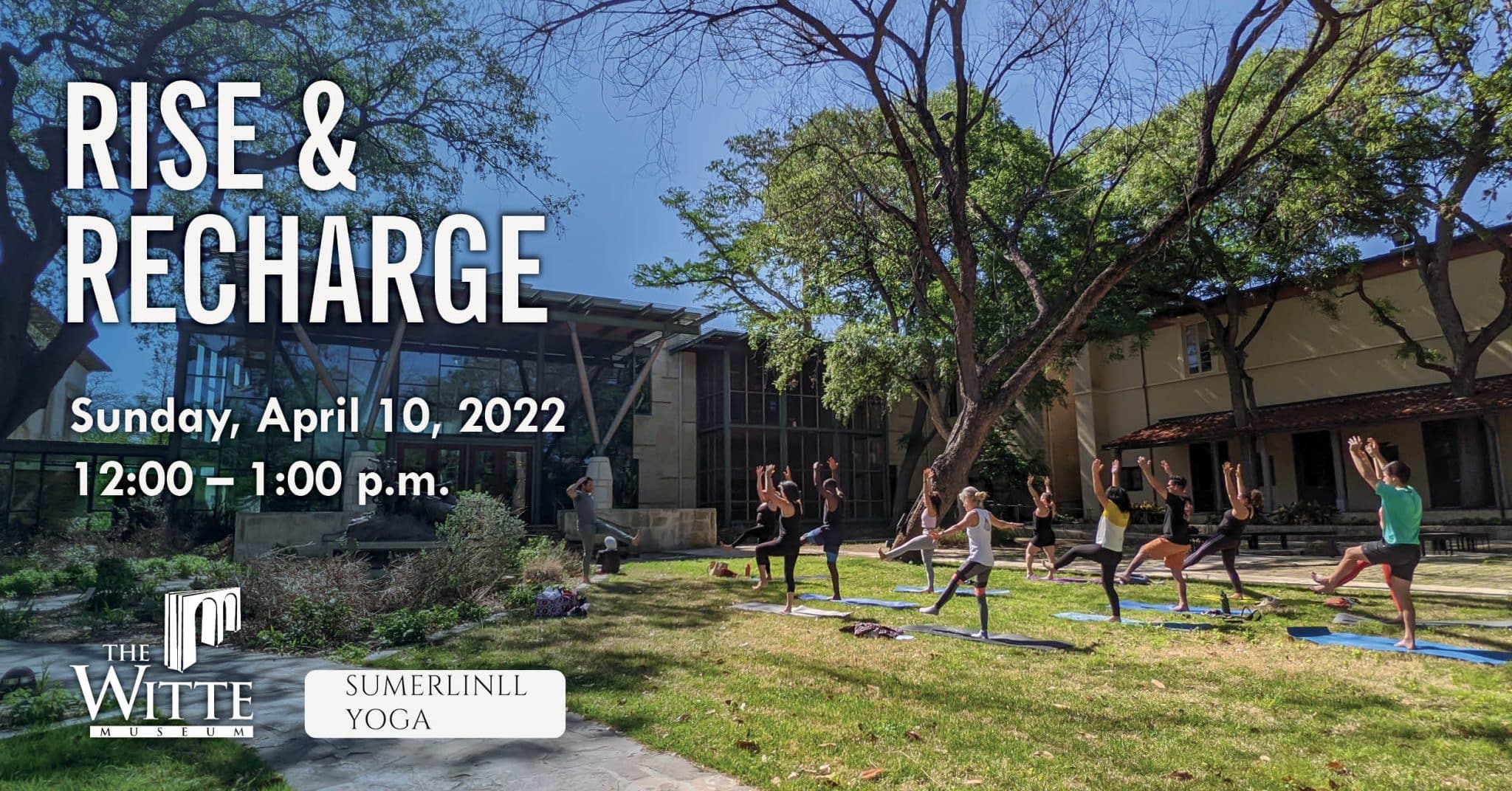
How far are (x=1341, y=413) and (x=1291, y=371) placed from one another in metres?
3.10

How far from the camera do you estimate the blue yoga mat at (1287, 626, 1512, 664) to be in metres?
6.89

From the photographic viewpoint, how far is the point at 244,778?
13.5 feet

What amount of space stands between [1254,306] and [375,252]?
1049 inches

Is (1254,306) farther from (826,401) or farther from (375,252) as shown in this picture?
(375,252)

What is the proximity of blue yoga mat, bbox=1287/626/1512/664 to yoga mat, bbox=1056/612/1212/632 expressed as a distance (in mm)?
827

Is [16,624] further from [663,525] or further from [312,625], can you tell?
[663,525]

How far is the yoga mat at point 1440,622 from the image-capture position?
27.2 feet

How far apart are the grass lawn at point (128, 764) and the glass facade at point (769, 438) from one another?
2358 cm

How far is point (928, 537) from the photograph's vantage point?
415 inches

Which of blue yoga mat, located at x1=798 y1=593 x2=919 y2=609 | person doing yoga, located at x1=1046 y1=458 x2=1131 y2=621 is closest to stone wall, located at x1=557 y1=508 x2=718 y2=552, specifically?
blue yoga mat, located at x1=798 y1=593 x2=919 y2=609

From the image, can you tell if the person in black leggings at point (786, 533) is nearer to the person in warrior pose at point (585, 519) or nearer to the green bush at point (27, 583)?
the person in warrior pose at point (585, 519)

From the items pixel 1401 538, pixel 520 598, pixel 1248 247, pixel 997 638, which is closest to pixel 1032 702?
pixel 997 638

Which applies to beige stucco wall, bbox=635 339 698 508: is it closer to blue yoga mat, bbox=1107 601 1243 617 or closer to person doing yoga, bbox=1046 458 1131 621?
blue yoga mat, bbox=1107 601 1243 617

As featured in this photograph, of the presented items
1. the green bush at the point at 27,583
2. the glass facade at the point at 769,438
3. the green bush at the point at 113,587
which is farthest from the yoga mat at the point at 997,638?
the glass facade at the point at 769,438
